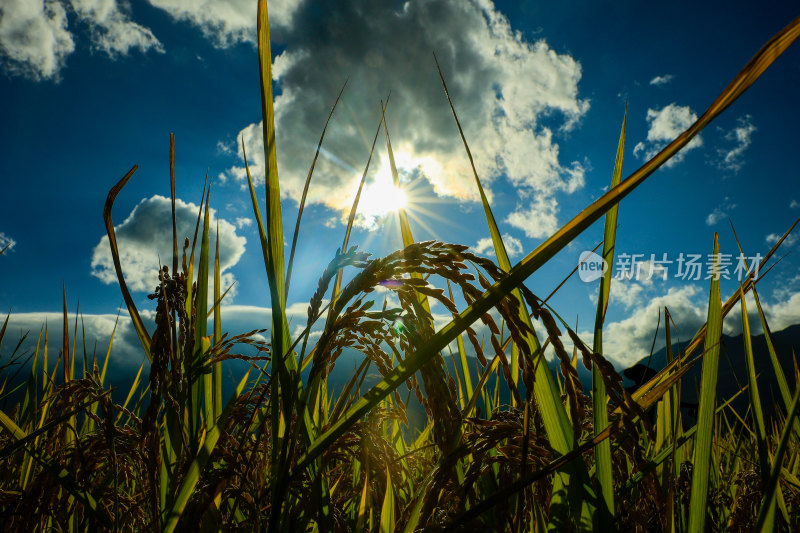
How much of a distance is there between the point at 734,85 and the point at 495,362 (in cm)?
112

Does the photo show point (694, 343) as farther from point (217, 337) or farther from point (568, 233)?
point (217, 337)

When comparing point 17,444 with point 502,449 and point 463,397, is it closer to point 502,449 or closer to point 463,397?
point 502,449

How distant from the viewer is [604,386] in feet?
3.24

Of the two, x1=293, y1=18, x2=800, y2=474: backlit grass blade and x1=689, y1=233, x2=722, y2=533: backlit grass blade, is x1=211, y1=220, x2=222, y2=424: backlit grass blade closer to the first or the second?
x1=293, y1=18, x2=800, y2=474: backlit grass blade

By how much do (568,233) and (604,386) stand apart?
21.1 inches

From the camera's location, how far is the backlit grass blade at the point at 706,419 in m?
0.91

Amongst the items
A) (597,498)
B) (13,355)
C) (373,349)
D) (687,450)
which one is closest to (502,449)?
(597,498)

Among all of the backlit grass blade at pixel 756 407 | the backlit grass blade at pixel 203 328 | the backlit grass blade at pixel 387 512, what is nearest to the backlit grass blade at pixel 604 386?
the backlit grass blade at pixel 756 407

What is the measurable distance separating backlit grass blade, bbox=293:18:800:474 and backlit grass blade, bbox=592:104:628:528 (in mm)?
205

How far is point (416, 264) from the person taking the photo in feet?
2.89

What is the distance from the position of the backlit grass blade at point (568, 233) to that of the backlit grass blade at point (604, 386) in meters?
0.20

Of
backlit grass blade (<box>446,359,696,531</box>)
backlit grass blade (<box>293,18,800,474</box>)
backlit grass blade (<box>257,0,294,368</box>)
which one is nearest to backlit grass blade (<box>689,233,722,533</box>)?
backlit grass blade (<box>446,359,696,531</box>)

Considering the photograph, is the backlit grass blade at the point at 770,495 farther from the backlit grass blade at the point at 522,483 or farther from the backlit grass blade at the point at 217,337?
the backlit grass blade at the point at 217,337

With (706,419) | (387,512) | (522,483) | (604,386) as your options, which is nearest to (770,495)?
(706,419)
